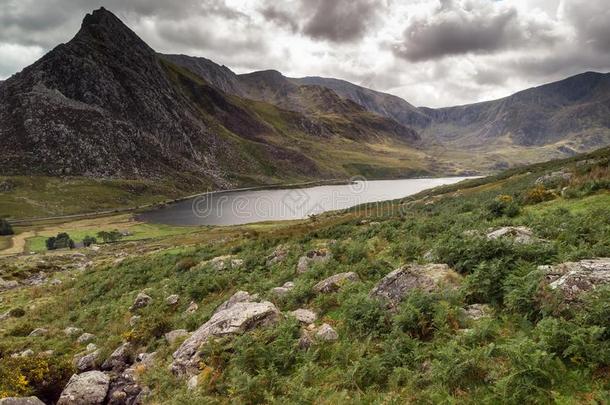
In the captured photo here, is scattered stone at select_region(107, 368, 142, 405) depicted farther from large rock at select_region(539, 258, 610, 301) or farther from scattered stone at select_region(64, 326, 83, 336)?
large rock at select_region(539, 258, 610, 301)

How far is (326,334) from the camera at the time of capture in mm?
11477

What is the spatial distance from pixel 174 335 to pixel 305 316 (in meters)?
5.85

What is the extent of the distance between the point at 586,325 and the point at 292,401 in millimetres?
6635

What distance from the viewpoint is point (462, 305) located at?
1077cm

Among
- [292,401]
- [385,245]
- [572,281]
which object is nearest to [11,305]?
[385,245]

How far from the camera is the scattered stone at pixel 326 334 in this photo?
37.1ft

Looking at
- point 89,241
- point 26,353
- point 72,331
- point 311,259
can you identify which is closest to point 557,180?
point 311,259

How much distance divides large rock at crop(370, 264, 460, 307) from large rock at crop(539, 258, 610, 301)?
2.85 metres

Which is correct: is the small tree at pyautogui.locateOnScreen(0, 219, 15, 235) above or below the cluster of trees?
above

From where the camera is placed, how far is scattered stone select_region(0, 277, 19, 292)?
43.5 meters

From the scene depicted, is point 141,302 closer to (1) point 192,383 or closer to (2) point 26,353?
(2) point 26,353

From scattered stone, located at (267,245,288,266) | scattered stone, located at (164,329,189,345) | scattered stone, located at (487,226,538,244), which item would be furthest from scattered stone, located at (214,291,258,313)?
scattered stone, located at (487,226,538,244)

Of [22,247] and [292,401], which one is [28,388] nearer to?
[292,401]

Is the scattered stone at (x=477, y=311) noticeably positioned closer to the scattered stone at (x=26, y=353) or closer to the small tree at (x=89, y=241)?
the scattered stone at (x=26, y=353)
